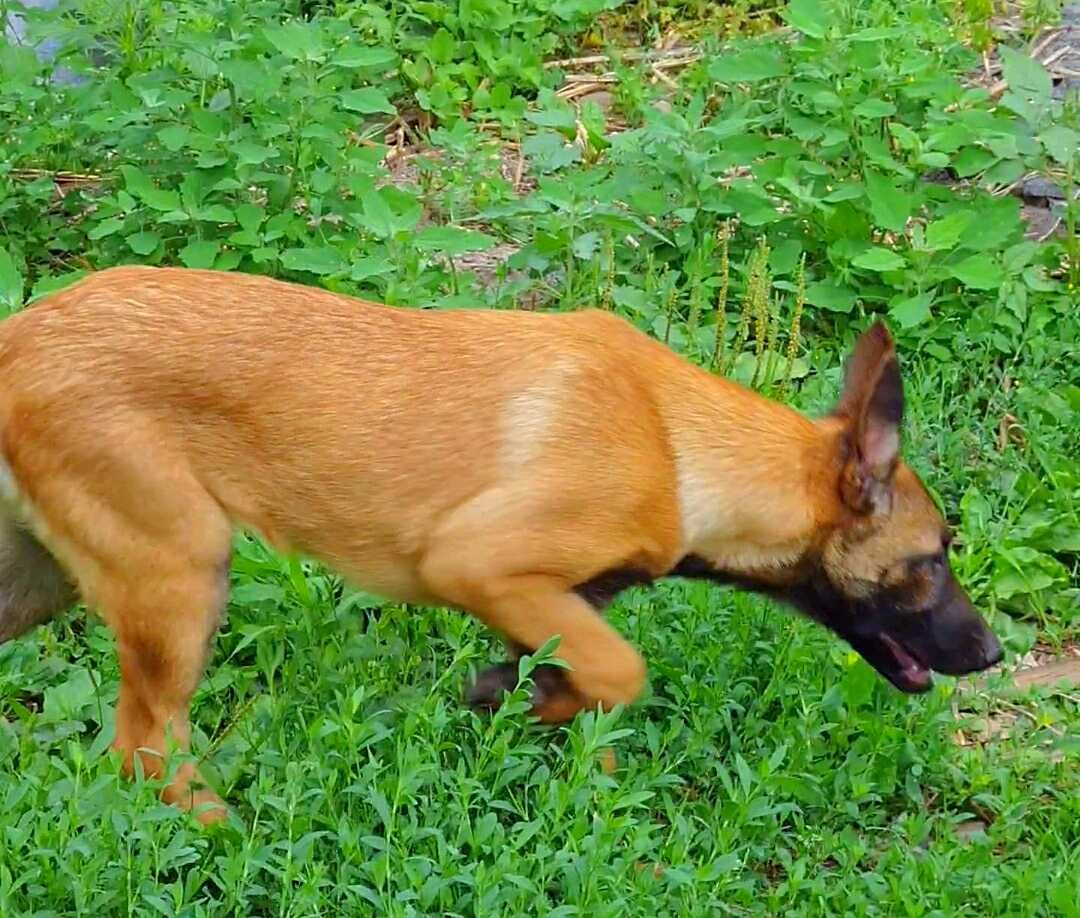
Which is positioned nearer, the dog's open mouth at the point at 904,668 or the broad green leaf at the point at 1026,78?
the dog's open mouth at the point at 904,668

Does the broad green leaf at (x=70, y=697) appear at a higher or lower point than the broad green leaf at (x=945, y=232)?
lower

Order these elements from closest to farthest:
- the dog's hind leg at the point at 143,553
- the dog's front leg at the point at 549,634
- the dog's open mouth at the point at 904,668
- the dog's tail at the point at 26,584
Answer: the dog's hind leg at the point at 143,553 → the dog's front leg at the point at 549,634 → the dog's tail at the point at 26,584 → the dog's open mouth at the point at 904,668

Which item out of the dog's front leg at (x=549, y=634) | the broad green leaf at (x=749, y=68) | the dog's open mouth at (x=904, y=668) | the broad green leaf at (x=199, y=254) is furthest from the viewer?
the broad green leaf at (x=749, y=68)

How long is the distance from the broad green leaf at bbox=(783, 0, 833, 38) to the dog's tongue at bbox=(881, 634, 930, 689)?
311cm

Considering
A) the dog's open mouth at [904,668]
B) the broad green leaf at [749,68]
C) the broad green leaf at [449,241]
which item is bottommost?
the dog's open mouth at [904,668]

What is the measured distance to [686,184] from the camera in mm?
7348

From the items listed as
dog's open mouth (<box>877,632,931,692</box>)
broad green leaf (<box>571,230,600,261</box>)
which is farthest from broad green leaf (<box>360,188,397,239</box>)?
dog's open mouth (<box>877,632,931,692</box>)

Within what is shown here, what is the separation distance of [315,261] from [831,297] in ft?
6.53

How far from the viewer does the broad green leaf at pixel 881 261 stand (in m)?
7.00

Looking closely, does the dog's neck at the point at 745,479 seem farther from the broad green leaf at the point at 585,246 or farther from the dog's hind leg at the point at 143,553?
the broad green leaf at the point at 585,246

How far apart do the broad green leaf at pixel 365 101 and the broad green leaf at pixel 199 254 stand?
2.45 ft

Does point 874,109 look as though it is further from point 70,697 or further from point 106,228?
point 70,697

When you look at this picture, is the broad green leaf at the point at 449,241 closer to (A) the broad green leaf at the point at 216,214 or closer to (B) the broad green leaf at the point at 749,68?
(A) the broad green leaf at the point at 216,214

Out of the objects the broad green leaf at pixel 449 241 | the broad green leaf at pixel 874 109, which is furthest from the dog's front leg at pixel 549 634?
the broad green leaf at pixel 874 109
